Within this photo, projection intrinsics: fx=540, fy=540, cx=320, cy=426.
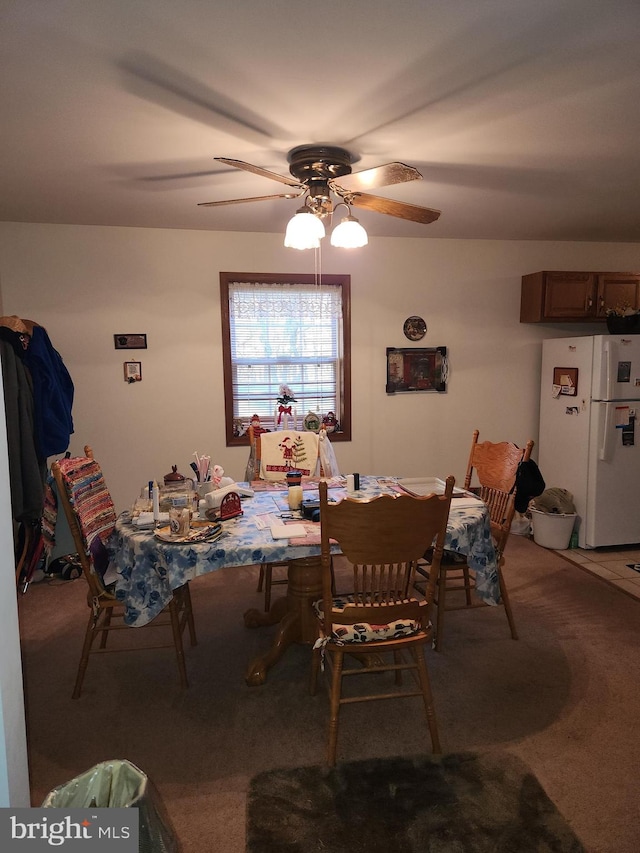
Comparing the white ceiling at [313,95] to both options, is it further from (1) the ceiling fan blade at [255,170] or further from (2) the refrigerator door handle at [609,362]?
(2) the refrigerator door handle at [609,362]

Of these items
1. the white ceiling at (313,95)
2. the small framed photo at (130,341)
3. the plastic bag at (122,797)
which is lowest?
the plastic bag at (122,797)

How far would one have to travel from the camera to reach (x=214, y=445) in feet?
13.7

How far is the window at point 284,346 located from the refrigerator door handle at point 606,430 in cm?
185

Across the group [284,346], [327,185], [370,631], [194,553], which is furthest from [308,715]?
[284,346]

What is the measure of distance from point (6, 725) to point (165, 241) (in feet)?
11.5

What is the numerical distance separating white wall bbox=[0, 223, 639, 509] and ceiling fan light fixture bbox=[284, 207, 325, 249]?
1832 mm

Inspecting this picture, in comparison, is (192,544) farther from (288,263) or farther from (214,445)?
(288,263)

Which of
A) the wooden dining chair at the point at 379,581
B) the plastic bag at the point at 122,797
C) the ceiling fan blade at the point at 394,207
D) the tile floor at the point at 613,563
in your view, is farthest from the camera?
the tile floor at the point at 613,563

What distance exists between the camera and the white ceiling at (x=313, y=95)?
1548 mm

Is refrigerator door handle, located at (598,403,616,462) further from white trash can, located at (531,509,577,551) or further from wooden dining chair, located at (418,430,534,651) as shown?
wooden dining chair, located at (418,430,534,651)

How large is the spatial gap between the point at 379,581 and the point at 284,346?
8.70 feet

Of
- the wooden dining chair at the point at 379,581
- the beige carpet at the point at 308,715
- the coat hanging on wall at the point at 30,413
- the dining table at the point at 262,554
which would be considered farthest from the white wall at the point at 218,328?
the wooden dining chair at the point at 379,581

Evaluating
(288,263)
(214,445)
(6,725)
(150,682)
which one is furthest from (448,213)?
(6,725)

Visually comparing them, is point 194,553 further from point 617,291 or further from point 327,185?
point 617,291
